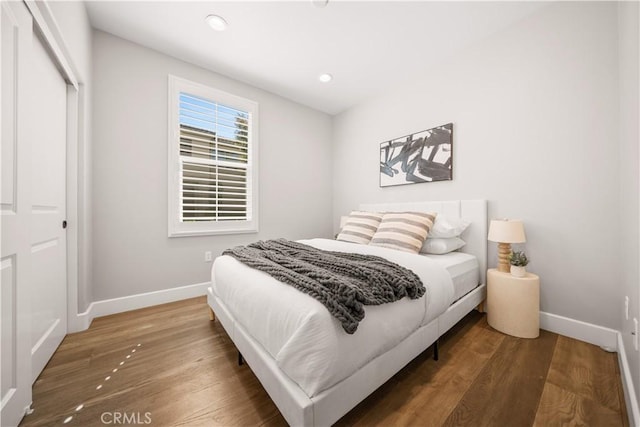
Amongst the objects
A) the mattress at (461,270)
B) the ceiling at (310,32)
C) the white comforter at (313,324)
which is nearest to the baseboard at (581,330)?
Answer: the mattress at (461,270)

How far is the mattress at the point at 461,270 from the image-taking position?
1.79 m

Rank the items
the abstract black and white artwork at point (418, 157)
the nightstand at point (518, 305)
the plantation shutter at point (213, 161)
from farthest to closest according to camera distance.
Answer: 1. the plantation shutter at point (213, 161)
2. the abstract black and white artwork at point (418, 157)
3. the nightstand at point (518, 305)

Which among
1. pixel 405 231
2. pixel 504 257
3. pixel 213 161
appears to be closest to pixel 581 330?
pixel 504 257

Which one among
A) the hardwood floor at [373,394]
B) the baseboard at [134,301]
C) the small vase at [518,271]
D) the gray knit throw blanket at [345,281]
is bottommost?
the hardwood floor at [373,394]

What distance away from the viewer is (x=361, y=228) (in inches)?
99.1

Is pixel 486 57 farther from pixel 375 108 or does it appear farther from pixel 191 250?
pixel 191 250

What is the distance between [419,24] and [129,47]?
2771mm

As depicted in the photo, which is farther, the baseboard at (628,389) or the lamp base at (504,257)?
the lamp base at (504,257)

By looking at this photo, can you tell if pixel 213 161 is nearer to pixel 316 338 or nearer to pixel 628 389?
pixel 316 338

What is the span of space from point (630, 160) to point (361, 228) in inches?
71.8

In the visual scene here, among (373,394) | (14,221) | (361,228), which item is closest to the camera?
(14,221)

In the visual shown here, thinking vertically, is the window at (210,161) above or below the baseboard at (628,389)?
above

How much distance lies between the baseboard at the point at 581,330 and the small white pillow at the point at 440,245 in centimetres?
81

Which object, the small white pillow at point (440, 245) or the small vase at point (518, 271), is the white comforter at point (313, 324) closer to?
the small white pillow at point (440, 245)
